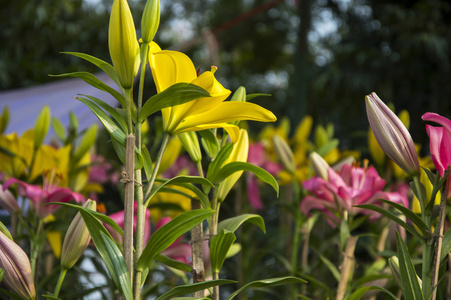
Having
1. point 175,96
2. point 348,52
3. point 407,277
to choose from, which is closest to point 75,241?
point 175,96

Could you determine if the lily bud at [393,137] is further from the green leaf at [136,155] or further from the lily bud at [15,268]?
the lily bud at [15,268]

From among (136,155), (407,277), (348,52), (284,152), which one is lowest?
(407,277)

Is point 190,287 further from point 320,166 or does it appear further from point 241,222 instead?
point 320,166

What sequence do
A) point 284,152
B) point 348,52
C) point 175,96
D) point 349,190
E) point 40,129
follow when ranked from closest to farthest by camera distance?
point 175,96, point 349,190, point 40,129, point 284,152, point 348,52

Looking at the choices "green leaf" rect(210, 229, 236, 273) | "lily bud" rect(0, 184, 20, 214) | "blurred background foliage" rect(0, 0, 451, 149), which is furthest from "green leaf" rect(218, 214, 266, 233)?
"blurred background foliage" rect(0, 0, 451, 149)

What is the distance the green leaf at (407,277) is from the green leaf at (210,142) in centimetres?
17

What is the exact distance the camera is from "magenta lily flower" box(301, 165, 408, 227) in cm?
53

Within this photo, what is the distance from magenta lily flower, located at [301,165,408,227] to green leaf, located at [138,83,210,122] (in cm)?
25

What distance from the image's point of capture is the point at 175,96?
0.33m

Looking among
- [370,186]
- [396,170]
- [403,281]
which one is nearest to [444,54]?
[396,170]

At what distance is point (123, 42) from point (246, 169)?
0.43ft

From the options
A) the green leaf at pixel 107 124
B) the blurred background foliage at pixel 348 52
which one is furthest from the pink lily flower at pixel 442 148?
the blurred background foliage at pixel 348 52

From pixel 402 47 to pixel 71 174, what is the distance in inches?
104

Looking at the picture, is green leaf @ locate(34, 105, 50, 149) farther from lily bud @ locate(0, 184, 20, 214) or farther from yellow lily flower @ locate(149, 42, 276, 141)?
yellow lily flower @ locate(149, 42, 276, 141)
